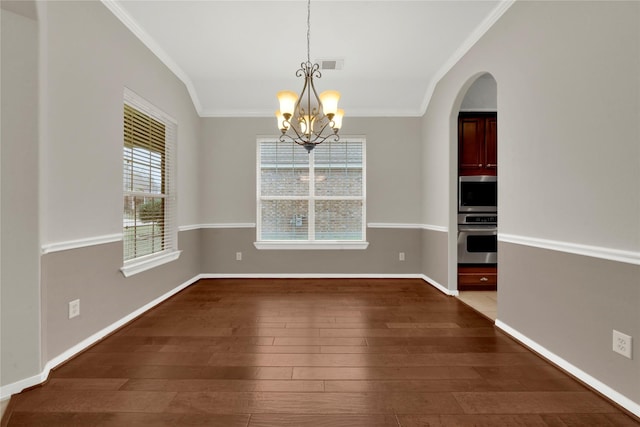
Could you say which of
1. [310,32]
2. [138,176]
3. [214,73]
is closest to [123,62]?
[138,176]

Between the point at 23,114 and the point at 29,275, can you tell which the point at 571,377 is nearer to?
the point at 29,275

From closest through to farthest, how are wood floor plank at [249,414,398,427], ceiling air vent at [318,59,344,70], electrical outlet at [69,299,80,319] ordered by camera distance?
wood floor plank at [249,414,398,427]
electrical outlet at [69,299,80,319]
ceiling air vent at [318,59,344,70]

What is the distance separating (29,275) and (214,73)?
9.87 feet

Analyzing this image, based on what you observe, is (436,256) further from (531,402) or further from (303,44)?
(303,44)

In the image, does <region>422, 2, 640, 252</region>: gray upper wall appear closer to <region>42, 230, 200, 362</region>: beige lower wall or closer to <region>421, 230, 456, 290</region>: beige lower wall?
<region>421, 230, 456, 290</region>: beige lower wall

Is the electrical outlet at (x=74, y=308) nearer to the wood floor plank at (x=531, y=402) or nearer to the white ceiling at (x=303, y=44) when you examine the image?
the white ceiling at (x=303, y=44)

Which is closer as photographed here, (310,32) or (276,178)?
(310,32)

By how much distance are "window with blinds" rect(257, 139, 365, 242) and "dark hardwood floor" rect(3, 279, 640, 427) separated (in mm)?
Answer: 1760

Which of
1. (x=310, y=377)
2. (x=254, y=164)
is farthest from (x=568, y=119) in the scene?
(x=254, y=164)

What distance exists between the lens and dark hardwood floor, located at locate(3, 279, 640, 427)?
1.56 m

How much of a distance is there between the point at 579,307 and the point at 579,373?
402 mm

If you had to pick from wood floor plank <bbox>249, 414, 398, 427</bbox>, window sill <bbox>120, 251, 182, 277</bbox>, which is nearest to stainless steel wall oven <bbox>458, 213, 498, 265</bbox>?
wood floor plank <bbox>249, 414, 398, 427</bbox>

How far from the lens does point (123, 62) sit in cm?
273

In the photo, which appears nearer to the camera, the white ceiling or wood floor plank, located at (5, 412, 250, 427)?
wood floor plank, located at (5, 412, 250, 427)
